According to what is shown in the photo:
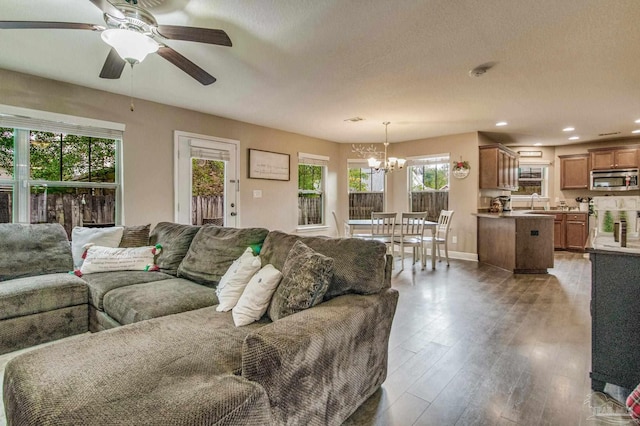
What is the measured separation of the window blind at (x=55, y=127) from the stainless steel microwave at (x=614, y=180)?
29.7 ft

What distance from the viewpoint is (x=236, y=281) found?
1997mm

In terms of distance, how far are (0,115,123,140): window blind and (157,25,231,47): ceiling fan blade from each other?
2515 mm

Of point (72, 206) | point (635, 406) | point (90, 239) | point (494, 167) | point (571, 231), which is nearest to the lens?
point (635, 406)

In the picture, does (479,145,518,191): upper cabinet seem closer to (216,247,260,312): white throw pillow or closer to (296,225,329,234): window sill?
(296,225,329,234): window sill

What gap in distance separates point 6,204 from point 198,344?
3.47 m

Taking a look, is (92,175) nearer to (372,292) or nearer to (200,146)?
(200,146)

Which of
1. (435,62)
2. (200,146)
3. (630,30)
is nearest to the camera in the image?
(630,30)

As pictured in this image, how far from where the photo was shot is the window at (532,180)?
25.0 ft

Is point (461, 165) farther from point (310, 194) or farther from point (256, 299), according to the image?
point (256, 299)

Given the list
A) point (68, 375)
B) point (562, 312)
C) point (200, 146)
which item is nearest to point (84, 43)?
point (200, 146)

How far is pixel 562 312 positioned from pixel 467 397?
2.15m

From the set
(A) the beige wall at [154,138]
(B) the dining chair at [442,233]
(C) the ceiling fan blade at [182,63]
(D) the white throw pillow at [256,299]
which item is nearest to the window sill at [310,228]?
(A) the beige wall at [154,138]

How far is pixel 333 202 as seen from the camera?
7.20m

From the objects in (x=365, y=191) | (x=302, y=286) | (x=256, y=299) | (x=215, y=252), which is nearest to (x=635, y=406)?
(x=302, y=286)
